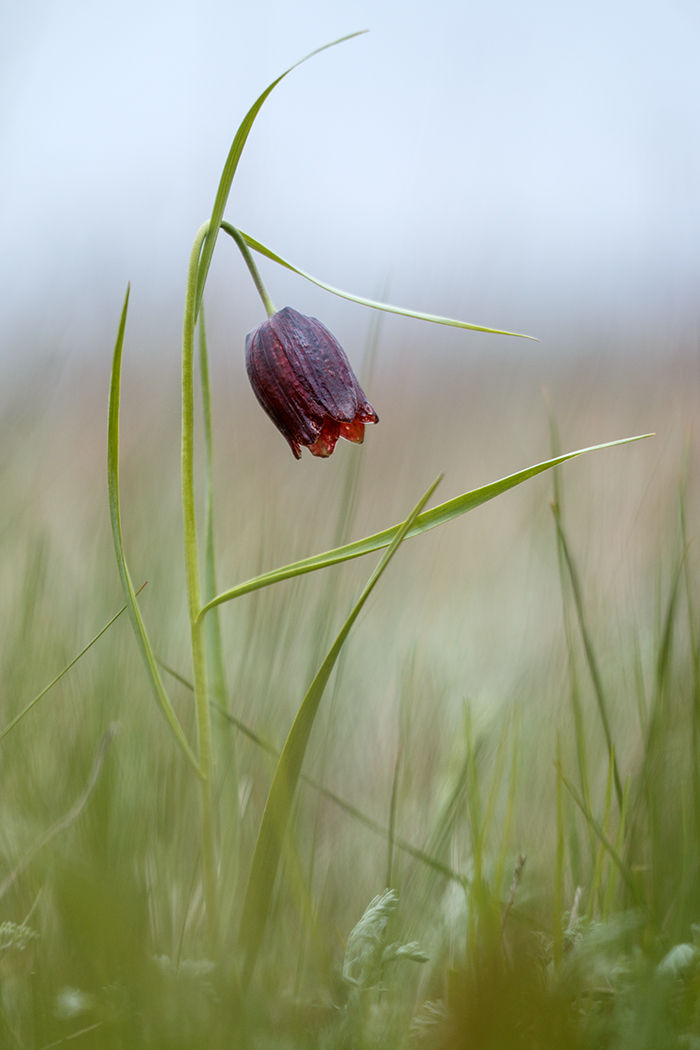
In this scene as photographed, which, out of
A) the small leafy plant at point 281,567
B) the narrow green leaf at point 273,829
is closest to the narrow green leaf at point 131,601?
the small leafy plant at point 281,567

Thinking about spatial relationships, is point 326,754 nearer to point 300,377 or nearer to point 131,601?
point 131,601

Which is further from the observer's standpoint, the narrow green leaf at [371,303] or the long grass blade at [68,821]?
the narrow green leaf at [371,303]

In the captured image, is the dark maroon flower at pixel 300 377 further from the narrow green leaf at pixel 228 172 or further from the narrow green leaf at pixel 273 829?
the narrow green leaf at pixel 273 829

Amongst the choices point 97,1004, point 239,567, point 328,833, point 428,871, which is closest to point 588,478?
point 239,567

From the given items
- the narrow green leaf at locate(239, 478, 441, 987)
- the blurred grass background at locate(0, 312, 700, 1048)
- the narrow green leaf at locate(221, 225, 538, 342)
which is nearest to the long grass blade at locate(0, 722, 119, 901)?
the blurred grass background at locate(0, 312, 700, 1048)

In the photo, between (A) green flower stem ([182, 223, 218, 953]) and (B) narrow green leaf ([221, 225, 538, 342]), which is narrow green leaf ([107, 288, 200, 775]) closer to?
(A) green flower stem ([182, 223, 218, 953])

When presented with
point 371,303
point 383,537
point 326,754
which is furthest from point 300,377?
point 326,754

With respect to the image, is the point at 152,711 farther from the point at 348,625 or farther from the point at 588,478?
the point at 588,478
